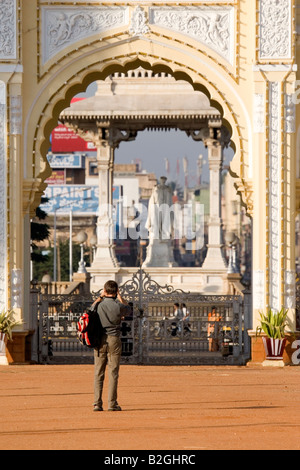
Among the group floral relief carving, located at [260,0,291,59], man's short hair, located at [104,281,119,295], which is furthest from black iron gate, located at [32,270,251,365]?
man's short hair, located at [104,281,119,295]

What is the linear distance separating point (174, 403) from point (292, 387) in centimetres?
226

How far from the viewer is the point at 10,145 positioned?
1617 cm

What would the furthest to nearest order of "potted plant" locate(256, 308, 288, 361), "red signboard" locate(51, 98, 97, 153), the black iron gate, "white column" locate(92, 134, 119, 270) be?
"red signboard" locate(51, 98, 97, 153) → "white column" locate(92, 134, 119, 270) → the black iron gate → "potted plant" locate(256, 308, 288, 361)

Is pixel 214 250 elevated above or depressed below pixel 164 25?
below

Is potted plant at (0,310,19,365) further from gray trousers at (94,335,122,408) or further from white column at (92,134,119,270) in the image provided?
white column at (92,134,119,270)

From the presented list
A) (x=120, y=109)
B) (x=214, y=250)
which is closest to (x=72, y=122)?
(x=120, y=109)

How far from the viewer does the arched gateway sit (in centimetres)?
1617

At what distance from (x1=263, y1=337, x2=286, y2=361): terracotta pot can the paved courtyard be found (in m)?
0.37

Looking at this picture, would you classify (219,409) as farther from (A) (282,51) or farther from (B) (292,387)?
(A) (282,51)

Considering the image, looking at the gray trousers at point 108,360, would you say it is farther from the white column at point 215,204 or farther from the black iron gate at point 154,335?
the white column at point 215,204

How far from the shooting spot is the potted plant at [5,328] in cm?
1598

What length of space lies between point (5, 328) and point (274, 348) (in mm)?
3740

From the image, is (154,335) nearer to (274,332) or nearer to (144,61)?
(274,332)

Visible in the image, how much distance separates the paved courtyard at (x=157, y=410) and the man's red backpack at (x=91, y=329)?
66cm
